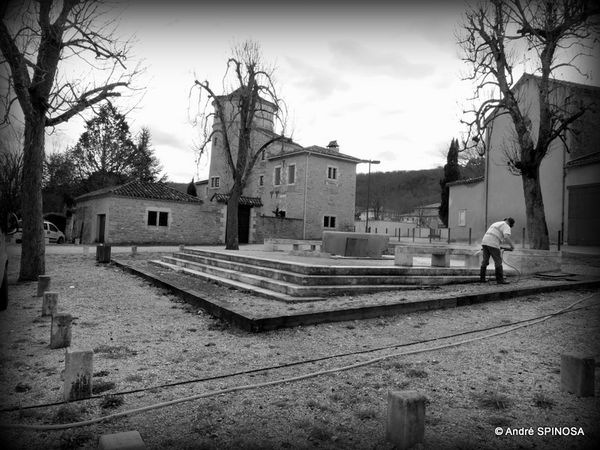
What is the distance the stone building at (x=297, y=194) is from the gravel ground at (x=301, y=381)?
976 inches

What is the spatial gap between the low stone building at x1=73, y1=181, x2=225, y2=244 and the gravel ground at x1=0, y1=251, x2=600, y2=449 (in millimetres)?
20114

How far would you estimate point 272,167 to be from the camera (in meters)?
36.8

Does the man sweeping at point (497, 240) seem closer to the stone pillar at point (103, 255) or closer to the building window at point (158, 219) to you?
the stone pillar at point (103, 255)

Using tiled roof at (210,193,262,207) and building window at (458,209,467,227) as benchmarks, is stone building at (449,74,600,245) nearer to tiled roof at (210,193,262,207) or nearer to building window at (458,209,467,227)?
building window at (458,209,467,227)

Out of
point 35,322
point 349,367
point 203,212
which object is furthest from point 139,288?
point 203,212

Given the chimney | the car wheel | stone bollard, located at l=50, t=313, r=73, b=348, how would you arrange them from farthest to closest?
the chimney < the car wheel < stone bollard, located at l=50, t=313, r=73, b=348

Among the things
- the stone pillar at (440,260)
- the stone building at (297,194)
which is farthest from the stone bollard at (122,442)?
the stone building at (297,194)

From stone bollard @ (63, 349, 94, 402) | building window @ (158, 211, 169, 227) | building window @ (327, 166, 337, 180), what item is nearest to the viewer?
stone bollard @ (63, 349, 94, 402)

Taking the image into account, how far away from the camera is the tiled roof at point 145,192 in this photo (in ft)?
86.6

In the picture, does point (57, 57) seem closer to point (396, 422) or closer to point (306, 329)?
point (306, 329)

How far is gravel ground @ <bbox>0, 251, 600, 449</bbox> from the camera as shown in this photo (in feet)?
9.30

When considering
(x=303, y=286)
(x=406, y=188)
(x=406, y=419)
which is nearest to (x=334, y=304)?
(x=303, y=286)

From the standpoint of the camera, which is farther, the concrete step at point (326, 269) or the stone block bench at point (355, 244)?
the stone block bench at point (355, 244)

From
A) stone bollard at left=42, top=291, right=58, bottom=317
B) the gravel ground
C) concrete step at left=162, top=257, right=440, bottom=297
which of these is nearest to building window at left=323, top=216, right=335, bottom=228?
concrete step at left=162, top=257, right=440, bottom=297
